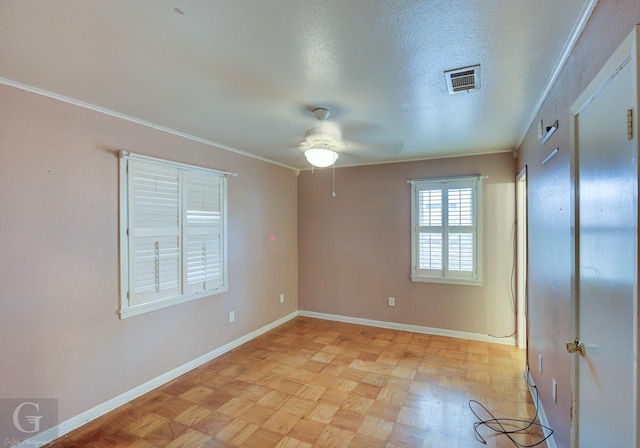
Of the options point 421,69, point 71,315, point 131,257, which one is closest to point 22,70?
point 131,257

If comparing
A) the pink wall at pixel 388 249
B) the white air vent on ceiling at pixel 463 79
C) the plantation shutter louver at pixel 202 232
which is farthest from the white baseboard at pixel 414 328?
the white air vent on ceiling at pixel 463 79

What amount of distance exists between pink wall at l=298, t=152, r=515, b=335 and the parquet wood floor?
1.58ft

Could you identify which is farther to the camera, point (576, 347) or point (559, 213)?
point (559, 213)

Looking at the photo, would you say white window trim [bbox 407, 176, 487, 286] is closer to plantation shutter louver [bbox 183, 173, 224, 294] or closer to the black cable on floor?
the black cable on floor

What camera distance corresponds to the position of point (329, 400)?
2736 millimetres

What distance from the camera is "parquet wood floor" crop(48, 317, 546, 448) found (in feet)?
7.35

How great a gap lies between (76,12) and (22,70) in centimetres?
89

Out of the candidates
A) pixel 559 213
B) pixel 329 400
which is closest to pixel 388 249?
pixel 329 400

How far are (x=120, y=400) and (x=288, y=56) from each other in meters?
3.00

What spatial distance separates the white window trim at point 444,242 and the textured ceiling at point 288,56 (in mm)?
1345

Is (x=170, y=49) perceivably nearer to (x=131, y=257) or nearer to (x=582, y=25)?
(x=131, y=257)

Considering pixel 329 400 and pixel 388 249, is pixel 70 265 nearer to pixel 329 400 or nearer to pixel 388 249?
pixel 329 400

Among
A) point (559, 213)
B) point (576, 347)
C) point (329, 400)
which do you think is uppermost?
point (559, 213)

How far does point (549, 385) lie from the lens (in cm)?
213
